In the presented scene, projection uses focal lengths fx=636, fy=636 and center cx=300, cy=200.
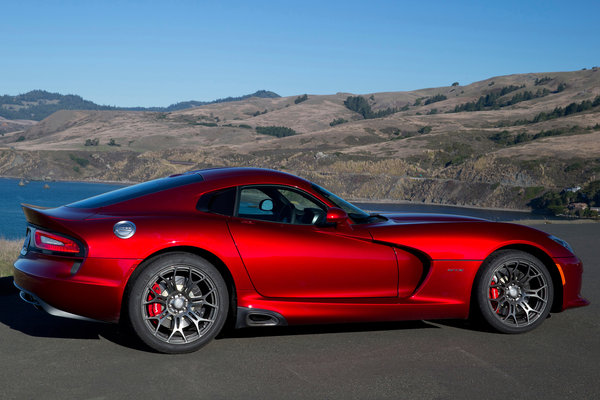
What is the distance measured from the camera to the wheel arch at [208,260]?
454 cm

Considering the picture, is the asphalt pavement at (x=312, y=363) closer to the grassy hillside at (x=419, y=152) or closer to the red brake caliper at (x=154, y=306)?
the red brake caliper at (x=154, y=306)

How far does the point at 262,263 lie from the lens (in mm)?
4742

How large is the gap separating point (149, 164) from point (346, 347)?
115 meters

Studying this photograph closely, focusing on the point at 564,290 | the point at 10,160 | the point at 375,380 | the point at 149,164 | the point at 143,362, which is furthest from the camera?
the point at 10,160

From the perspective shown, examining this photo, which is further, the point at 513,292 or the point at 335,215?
the point at 513,292

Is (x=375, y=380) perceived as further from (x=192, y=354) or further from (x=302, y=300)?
(x=192, y=354)

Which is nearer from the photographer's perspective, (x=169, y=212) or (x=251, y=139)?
(x=169, y=212)

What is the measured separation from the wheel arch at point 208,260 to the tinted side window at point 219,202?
0.35 m

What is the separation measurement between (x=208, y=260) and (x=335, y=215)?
1.01 m

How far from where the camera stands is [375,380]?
4074 millimetres

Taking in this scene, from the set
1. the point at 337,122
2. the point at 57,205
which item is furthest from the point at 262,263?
the point at 337,122

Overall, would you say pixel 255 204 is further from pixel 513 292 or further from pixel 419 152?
pixel 419 152

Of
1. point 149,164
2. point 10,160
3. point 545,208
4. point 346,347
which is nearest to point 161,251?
point 346,347

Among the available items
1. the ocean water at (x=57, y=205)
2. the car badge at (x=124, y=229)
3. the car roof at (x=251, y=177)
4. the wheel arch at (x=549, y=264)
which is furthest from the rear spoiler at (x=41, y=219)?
the ocean water at (x=57, y=205)
